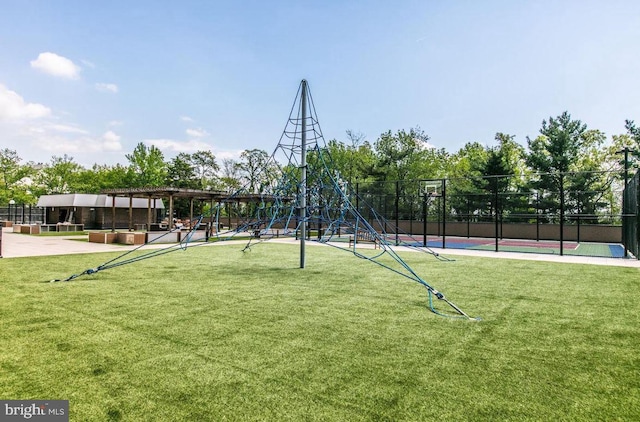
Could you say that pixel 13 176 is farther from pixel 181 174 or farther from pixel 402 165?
pixel 402 165

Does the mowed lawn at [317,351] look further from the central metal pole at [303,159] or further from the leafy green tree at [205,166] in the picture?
the leafy green tree at [205,166]

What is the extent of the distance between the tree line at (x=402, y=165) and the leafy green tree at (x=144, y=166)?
0.30 ft

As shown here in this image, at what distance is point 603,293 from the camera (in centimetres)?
666

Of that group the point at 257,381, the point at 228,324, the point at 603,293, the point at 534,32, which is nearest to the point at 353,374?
the point at 257,381

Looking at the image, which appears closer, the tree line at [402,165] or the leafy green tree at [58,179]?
the tree line at [402,165]

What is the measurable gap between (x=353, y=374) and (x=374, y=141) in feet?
130

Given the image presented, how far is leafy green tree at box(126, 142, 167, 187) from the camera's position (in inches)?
1538

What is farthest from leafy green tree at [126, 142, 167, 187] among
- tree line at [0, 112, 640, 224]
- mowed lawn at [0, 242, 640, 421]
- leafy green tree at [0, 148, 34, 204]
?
mowed lawn at [0, 242, 640, 421]

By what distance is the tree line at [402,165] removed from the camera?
27125 millimetres

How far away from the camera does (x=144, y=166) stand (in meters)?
39.3

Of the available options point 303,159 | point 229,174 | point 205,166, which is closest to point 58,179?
point 205,166

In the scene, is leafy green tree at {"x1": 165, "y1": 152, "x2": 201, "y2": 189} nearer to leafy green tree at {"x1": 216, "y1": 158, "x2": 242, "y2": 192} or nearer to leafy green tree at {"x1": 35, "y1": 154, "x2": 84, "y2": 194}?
leafy green tree at {"x1": 216, "y1": 158, "x2": 242, "y2": 192}

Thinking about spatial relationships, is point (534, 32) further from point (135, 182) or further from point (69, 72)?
point (135, 182)

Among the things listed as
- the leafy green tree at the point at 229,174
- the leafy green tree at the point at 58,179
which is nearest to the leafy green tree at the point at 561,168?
the leafy green tree at the point at 229,174
